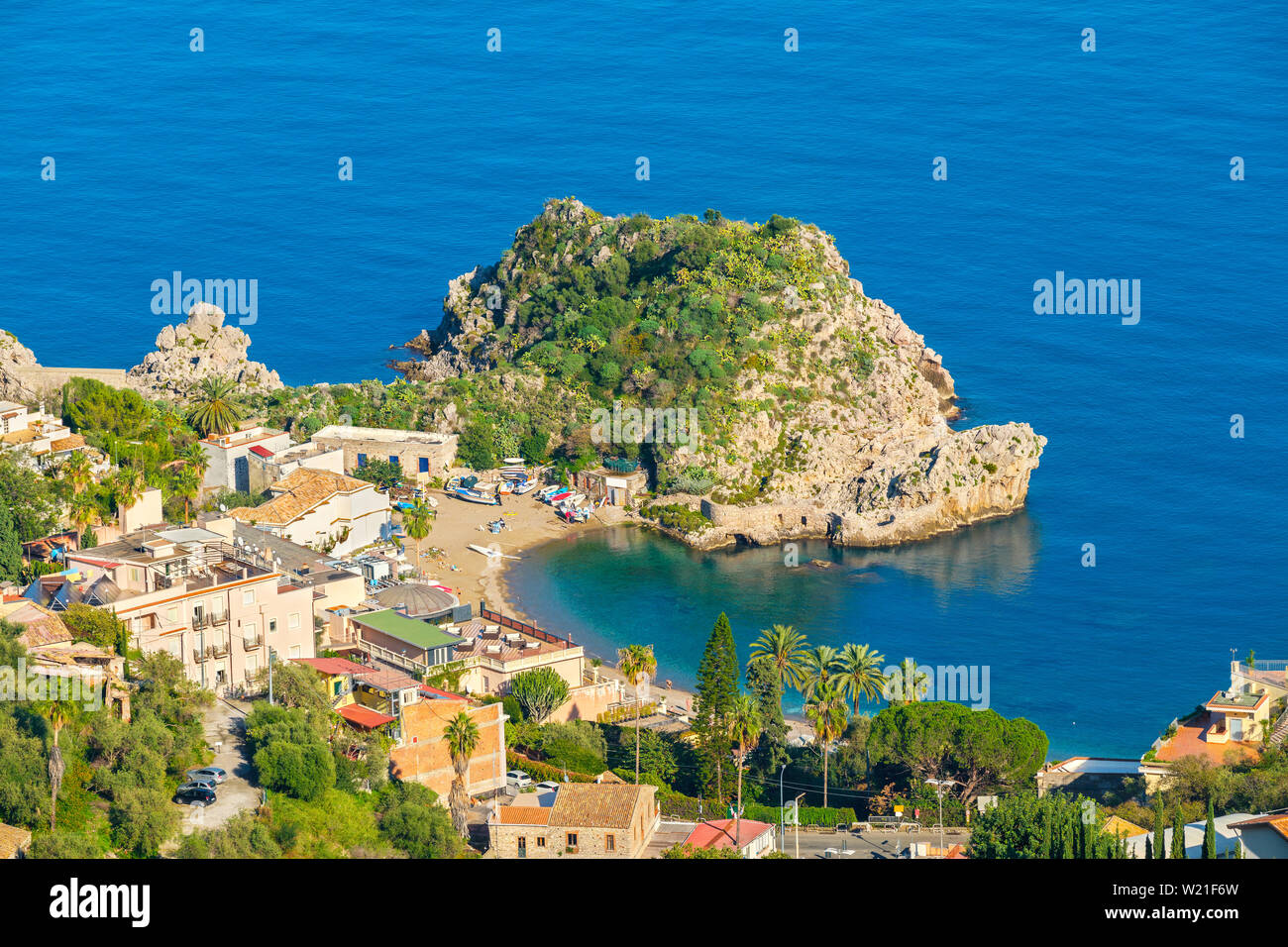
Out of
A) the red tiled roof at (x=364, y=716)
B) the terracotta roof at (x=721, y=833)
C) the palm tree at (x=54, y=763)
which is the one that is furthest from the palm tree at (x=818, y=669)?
the palm tree at (x=54, y=763)

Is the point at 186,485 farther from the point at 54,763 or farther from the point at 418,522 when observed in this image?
the point at 54,763

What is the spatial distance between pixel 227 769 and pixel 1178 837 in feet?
109

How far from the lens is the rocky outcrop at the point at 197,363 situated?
123 metres

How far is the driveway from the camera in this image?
62934 mm

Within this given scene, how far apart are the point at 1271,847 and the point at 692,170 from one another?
13744 centimetres

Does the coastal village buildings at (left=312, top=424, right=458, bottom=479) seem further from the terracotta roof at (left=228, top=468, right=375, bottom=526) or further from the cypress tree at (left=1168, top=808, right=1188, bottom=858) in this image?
the cypress tree at (left=1168, top=808, right=1188, bottom=858)

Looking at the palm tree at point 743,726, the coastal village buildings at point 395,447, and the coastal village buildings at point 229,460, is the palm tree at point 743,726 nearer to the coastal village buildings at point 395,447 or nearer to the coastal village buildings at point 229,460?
the coastal village buildings at point 229,460

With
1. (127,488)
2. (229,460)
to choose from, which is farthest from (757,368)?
(127,488)

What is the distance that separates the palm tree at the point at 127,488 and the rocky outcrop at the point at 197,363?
27244 millimetres

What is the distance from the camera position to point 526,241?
13650 centimetres

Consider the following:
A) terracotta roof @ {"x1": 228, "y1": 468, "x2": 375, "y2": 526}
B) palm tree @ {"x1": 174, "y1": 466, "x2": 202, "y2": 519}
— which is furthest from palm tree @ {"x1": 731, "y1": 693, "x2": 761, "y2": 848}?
palm tree @ {"x1": 174, "y1": 466, "x2": 202, "y2": 519}

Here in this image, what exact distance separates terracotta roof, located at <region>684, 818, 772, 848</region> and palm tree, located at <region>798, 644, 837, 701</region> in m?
10.4
